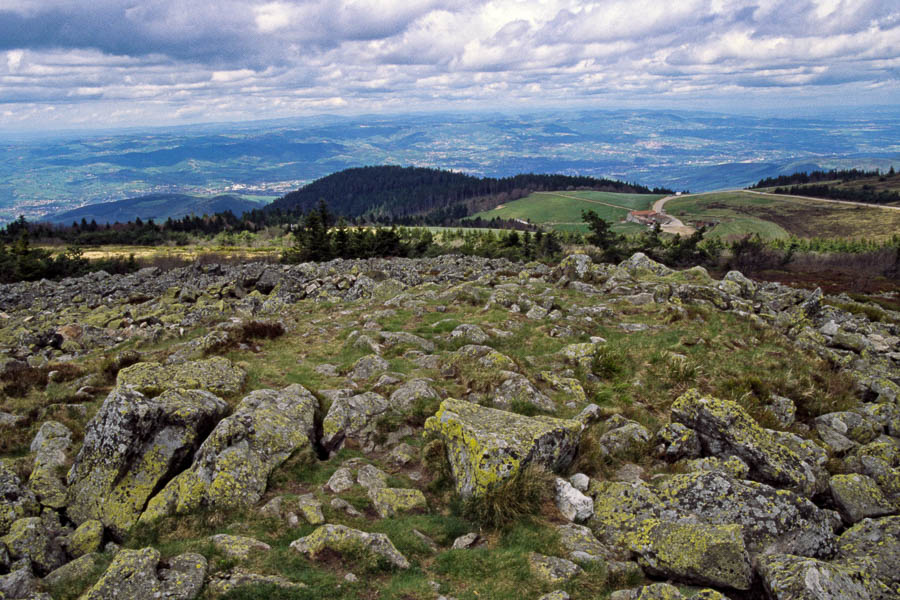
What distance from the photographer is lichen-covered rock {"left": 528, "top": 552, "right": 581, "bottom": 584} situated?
7.59 meters

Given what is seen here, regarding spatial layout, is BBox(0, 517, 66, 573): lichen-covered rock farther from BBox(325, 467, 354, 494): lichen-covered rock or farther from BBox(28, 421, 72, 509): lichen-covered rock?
BBox(325, 467, 354, 494): lichen-covered rock

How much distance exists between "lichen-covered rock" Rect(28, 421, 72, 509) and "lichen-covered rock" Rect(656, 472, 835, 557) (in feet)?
41.3

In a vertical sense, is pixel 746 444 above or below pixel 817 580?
below

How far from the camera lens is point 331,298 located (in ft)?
104

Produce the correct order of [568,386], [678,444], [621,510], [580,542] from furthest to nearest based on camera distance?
1. [568,386]
2. [678,444]
3. [621,510]
4. [580,542]

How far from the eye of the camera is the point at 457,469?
33.6 feet

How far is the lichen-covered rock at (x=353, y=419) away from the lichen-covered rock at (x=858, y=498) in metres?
11.0

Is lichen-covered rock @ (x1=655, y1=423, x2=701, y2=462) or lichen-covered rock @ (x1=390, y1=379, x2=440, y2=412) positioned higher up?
lichen-covered rock @ (x1=390, y1=379, x2=440, y2=412)

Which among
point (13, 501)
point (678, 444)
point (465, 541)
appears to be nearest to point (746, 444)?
point (678, 444)

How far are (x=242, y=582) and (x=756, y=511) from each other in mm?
9242

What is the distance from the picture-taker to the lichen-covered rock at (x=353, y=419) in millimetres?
12011

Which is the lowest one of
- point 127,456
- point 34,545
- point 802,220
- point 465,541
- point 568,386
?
point 802,220

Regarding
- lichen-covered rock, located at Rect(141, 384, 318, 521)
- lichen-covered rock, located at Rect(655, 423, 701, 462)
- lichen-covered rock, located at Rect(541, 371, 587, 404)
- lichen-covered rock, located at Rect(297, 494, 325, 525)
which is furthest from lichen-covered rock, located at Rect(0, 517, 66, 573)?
lichen-covered rock, located at Rect(655, 423, 701, 462)

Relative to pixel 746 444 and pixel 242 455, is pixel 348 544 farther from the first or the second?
pixel 746 444
